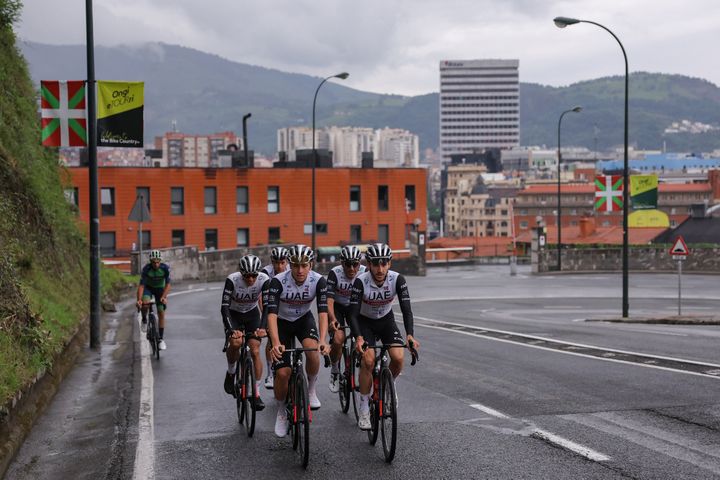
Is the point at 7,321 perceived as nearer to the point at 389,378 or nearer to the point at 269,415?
the point at 269,415

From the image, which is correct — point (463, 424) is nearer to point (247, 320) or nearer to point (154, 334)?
point (247, 320)

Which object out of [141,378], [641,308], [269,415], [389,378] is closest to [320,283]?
[389,378]

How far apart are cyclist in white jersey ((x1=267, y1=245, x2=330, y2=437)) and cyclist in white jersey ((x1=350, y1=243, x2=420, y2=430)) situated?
1.14 ft

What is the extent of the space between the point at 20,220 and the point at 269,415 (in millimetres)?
8748

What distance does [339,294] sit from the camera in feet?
36.4

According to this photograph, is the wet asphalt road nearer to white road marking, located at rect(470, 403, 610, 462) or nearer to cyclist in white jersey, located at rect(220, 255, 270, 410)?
white road marking, located at rect(470, 403, 610, 462)

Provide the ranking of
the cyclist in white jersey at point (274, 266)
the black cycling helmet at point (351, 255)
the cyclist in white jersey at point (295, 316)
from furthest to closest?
the cyclist in white jersey at point (274, 266) → the black cycling helmet at point (351, 255) → the cyclist in white jersey at point (295, 316)

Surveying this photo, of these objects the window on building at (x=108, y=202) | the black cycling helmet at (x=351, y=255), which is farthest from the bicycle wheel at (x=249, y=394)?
the window on building at (x=108, y=202)

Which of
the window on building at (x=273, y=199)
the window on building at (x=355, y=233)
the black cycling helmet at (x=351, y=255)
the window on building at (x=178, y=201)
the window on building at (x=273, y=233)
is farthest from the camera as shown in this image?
the window on building at (x=355, y=233)

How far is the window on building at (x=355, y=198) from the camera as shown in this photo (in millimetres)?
73750

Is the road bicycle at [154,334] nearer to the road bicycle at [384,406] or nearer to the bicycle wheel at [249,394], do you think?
the bicycle wheel at [249,394]

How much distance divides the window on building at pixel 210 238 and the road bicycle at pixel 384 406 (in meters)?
61.4

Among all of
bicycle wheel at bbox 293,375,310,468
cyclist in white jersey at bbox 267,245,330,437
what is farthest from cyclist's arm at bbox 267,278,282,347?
bicycle wheel at bbox 293,375,310,468

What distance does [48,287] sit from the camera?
1744cm
